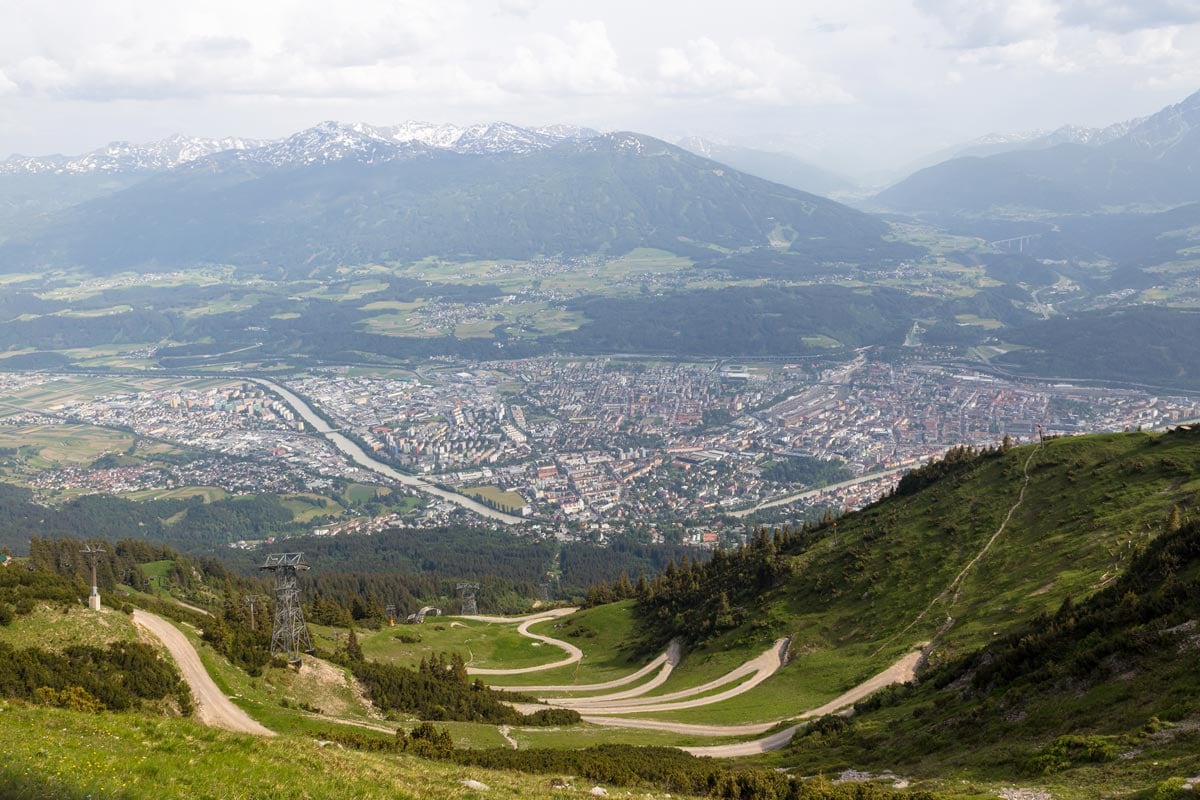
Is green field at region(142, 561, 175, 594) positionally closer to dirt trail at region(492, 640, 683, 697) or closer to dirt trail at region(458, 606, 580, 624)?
dirt trail at region(458, 606, 580, 624)

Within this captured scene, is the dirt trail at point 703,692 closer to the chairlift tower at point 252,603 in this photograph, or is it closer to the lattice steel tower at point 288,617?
the lattice steel tower at point 288,617

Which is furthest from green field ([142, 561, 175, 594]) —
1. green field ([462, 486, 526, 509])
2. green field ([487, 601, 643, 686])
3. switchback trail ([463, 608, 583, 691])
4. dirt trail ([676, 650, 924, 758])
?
green field ([462, 486, 526, 509])

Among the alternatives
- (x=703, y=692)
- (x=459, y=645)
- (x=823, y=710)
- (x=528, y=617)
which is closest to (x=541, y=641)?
(x=459, y=645)

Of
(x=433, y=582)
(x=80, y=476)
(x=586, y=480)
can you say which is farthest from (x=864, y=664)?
(x=80, y=476)

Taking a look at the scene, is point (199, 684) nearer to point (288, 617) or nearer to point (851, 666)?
point (288, 617)

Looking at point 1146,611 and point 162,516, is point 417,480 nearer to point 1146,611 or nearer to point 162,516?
point 162,516

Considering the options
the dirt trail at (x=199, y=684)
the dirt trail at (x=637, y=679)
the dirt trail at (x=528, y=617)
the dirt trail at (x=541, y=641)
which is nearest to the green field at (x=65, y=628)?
the dirt trail at (x=199, y=684)

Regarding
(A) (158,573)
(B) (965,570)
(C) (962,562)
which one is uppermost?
(C) (962,562)
